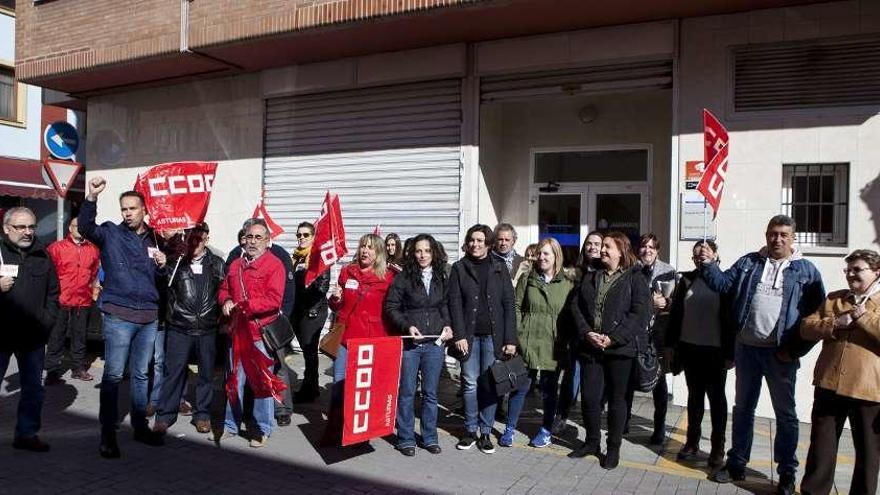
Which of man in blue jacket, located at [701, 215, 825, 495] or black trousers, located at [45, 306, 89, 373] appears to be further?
black trousers, located at [45, 306, 89, 373]

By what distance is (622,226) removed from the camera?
9.35m

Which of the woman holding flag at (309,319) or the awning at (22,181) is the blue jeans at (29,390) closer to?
the woman holding flag at (309,319)

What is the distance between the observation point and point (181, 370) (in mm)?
5777

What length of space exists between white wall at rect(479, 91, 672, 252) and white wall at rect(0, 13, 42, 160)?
16450mm

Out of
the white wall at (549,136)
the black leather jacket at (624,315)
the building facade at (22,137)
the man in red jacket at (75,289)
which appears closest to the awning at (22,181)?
the building facade at (22,137)

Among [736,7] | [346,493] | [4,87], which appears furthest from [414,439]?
[4,87]

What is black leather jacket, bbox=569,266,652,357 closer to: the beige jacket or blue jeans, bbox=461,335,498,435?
blue jeans, bbox=461,335,498,435

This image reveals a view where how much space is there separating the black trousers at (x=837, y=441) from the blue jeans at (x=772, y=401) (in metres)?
0.17

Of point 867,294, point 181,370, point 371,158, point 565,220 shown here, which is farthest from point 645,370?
point 371,158

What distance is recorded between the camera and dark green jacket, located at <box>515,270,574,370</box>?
5.82m

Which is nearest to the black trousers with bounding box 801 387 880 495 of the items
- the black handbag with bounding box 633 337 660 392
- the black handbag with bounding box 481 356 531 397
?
the black handbag with bounding box 633 337 660 392

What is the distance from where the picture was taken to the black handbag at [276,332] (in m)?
5.39

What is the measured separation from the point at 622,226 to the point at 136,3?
7984mm

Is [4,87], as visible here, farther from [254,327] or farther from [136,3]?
[254,327]
